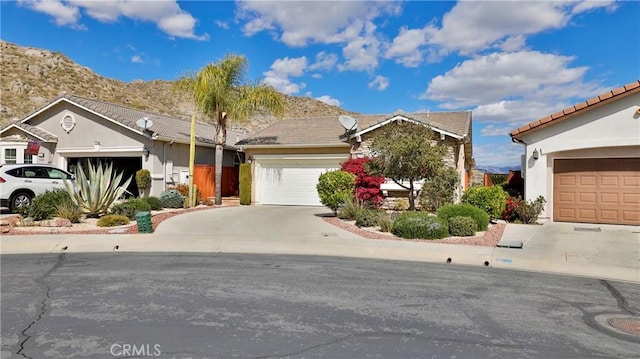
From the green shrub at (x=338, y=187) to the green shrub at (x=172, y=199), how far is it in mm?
7354

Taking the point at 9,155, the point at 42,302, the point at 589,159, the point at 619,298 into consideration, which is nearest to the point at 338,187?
the point at 589,159

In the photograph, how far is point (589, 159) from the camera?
16547 millimetres

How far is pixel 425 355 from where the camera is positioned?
15.9ft

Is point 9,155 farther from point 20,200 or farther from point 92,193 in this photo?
point 92,193

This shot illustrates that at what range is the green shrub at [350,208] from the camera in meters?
16.9

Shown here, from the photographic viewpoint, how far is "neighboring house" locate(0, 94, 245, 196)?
74.9 ft

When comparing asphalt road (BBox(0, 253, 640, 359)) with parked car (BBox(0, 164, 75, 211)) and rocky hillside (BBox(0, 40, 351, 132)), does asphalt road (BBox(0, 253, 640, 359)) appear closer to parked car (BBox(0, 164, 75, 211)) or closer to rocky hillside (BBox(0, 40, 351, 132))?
parked car (BBox(0, 164, 75, 211))

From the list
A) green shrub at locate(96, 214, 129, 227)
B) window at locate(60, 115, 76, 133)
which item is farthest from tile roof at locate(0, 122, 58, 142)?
green shrub at locate(96, 214, 129, 227)

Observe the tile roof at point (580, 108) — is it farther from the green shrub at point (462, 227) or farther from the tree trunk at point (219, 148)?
the tree trunk at point (219, 148)

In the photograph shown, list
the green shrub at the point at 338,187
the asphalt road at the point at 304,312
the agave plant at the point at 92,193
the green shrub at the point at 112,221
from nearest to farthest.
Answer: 1. the asphalt road at the point at 304,312
2. the green shrub at the point at 112,221
3. the agave plant at the point at 92,193
4. the green shrub at the point at 338,187

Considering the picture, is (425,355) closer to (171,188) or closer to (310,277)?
(310,277)

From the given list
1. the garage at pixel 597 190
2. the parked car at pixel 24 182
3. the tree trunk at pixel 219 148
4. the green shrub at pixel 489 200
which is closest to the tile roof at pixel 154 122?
the tree trunk at pixel 219 148

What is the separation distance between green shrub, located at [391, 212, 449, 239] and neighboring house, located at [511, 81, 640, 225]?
5.88 m

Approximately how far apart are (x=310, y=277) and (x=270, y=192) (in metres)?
15.9
